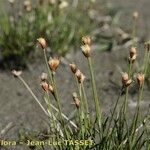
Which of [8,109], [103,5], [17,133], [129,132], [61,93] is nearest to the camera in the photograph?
[129,132]

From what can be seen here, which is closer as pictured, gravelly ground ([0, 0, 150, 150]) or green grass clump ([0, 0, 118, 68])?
gravelly ground ([0, 0, 150, 150])

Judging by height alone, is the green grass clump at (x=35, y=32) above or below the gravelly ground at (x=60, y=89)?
above

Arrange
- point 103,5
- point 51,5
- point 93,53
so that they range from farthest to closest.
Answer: point 103,5, point 93,53, point 51,5

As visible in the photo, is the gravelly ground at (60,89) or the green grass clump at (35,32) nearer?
the gravelly ground at (60,89)

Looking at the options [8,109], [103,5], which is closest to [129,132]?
[8,109]

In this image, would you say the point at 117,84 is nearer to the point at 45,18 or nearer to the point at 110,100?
the point at 110,100

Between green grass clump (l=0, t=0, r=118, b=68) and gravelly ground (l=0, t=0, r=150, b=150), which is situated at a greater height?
green grass clump (l=0, t=0, r=118, b=68)

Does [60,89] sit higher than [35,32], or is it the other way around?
[35,32]

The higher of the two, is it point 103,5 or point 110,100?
point 103,5
